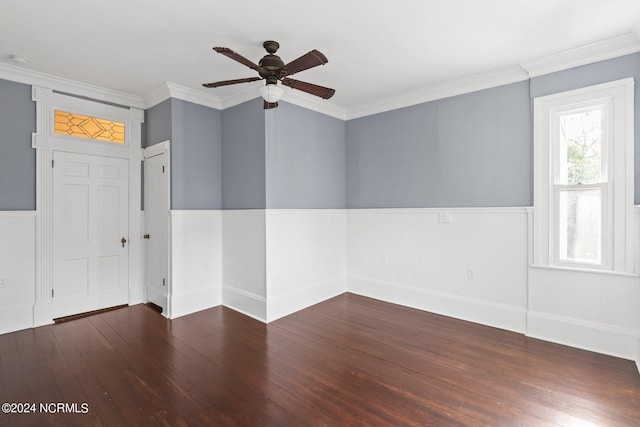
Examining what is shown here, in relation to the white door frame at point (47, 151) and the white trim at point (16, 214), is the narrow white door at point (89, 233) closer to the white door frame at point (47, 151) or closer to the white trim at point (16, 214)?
the white door frame at point (47, 151)

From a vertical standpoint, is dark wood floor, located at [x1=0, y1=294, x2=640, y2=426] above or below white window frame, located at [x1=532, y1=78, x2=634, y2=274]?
below

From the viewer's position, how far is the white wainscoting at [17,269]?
11.0ft

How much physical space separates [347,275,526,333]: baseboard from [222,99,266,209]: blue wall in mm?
2008

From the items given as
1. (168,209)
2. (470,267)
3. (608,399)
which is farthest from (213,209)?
(608,399)

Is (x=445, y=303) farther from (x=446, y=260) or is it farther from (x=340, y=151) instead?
(x=340, y=151)

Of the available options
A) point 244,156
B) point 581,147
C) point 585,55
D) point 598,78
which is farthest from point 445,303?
point 244,156

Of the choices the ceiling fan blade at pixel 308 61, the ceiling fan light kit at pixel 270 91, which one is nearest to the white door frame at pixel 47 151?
the ceiling fan light kit at pixel 270 91

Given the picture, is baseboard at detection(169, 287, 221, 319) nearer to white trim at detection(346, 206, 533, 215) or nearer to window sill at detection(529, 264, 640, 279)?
white trim at detection(346, 206, 533, 215)

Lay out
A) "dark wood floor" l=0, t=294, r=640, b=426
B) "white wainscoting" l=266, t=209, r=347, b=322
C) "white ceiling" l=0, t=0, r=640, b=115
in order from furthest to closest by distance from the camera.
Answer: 1. "white wainscoting" l=266, t=209, r=347, b=322
2. "white ceiling" l=0, t=0, r=640, b=115
3. "dark wood floor" l=0, t=294, r=640, b=426

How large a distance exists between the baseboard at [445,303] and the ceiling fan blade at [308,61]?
3055 mm

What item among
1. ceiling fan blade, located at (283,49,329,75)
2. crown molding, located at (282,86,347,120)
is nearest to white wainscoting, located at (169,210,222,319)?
crown molding, located at (282,86,347,120)

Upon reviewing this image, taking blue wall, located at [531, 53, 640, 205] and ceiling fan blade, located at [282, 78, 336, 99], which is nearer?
ceiling fan blade, located at [282, 78, 336, 99]

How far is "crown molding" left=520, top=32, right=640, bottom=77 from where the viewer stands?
275 cm

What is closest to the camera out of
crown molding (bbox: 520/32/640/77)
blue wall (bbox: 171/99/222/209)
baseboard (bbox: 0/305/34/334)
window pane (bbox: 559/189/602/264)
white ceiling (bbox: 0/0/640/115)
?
white ceiling (bbox: 0/0/640/115)
